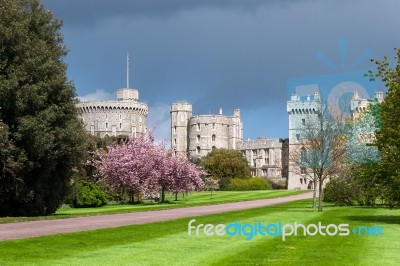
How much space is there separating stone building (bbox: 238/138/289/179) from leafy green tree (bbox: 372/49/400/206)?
117 metres

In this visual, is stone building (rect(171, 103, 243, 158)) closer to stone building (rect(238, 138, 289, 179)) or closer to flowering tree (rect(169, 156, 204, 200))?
stone building (rect(238, 138, 289, 179))

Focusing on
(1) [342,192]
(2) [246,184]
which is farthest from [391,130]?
(2) [246,184]

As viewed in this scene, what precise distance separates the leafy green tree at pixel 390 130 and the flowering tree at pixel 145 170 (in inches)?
1241

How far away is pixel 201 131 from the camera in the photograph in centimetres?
14938

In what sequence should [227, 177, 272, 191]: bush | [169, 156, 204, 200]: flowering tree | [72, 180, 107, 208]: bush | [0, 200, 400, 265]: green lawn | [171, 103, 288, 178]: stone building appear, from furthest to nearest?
1. [171, 103, 288, 178]: stone building
2. [227, 177, 272, 191]: bush
3. [169, 156, 204, 200]: flowering tree
4. [72, 180, 107, 208]: bush
5. [0, 200, 400, 265]: green lawn

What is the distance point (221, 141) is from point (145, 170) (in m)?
95.5

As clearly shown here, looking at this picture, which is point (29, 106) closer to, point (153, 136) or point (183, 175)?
point (183, 175)

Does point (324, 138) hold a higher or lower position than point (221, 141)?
lower

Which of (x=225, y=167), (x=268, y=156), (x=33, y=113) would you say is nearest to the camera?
(x=33, y=113)

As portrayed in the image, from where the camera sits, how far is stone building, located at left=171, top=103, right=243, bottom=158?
490 feet

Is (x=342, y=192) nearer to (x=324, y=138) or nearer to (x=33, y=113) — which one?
(x=324, y=138)

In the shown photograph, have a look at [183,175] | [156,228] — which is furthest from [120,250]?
[183,175]

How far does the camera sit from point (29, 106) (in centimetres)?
3384

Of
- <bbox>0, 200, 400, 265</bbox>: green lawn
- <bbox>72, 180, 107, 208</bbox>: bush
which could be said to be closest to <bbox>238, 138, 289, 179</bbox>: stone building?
<bbox>72, 180, 107, 208</bbox>: bush
